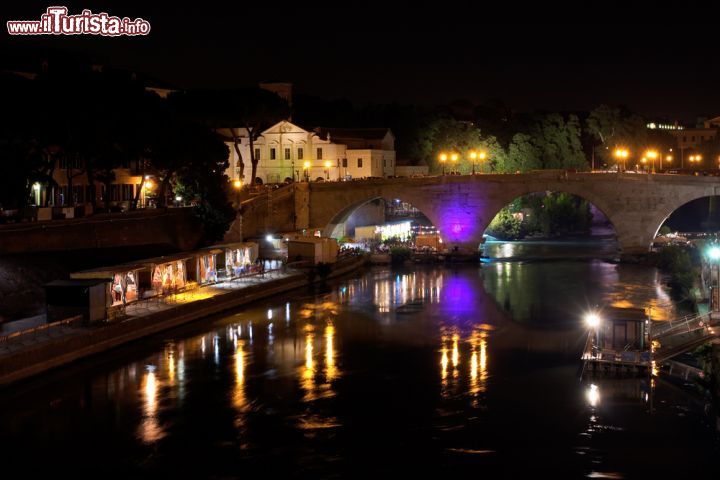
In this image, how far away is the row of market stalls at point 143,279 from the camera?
27500 millimetres

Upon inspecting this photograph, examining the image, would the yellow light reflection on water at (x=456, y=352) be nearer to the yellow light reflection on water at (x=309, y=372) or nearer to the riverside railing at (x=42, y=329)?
the yellow light reflection on water at (x=309, y=372)

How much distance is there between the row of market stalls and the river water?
1.82m

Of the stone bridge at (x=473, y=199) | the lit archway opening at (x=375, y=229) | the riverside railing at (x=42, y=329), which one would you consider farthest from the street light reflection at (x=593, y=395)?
the lit archway opening at (x=375, y=229)

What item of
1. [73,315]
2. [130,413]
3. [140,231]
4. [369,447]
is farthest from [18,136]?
[369,447]

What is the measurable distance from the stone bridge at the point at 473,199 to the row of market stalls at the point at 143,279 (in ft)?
27.5

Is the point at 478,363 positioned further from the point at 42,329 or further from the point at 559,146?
the point at 559,146

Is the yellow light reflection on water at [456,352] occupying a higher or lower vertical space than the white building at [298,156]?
lower

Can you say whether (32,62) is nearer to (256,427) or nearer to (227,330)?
(227,330)

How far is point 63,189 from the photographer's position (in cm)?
4506

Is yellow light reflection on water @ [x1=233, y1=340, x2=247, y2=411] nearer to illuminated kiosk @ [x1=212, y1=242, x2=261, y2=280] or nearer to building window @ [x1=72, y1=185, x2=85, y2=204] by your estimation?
illuminated kiosk @ [x1=212, y1=242, x2=261, y2=280]

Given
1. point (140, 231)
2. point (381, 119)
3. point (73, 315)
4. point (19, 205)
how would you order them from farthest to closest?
point (381, 119) → point (140, 231) → point (19, 205) → point (73, 315)

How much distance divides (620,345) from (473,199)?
2760 cm

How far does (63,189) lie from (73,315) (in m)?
19.1

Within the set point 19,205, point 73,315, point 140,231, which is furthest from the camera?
point 140,231
